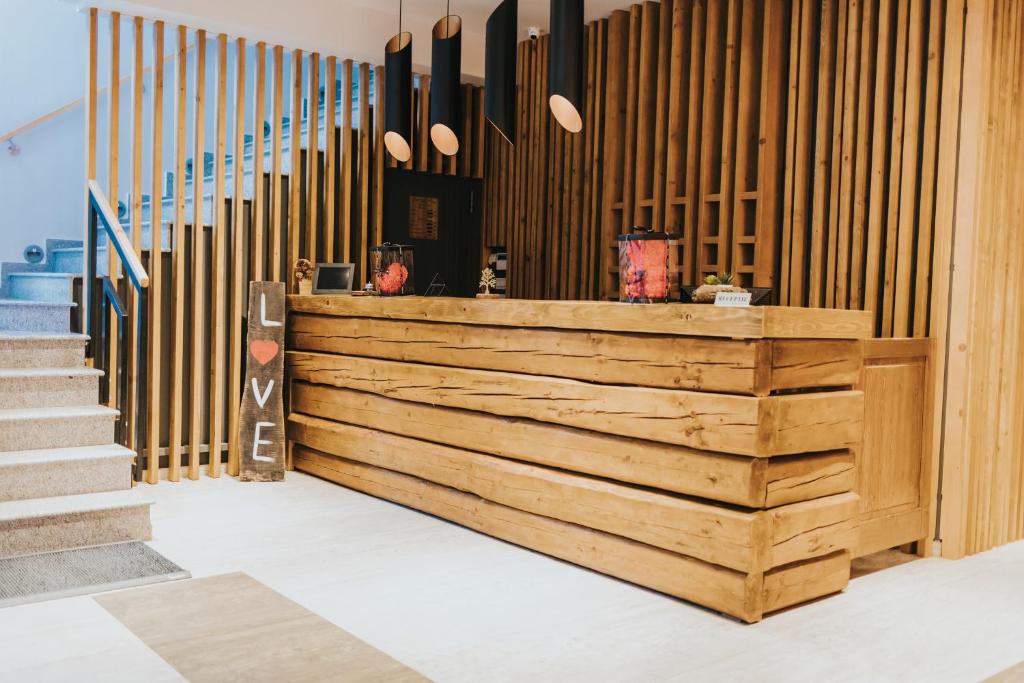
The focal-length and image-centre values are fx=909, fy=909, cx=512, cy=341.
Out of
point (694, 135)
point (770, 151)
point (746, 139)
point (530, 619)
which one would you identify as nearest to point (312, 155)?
point (694, 135)

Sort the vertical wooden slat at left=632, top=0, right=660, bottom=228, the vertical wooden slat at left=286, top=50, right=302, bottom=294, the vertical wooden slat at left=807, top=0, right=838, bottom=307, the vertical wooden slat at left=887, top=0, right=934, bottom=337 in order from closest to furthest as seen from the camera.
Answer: the vertical wooden slat at left=887, top=0, right=934, bottom=337 < the vertical wooden slat at left=807, top=0, right=838, bottom=307 < the vertical wooden slat at left=632, top=0, right=660, bottom=228 < the vertical wooden slat at left=286, top=50, right=302, bottom=294

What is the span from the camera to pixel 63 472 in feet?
14.0

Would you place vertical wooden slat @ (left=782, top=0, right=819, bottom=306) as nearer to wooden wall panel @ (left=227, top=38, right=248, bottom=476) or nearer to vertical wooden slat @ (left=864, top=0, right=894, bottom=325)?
vertical wooden slat @ (left=864, top=0, right=894, bottom=325)

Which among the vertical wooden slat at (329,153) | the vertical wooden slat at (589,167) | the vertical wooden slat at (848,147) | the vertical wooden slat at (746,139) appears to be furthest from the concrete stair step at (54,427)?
the vertical wooden slat at (848,147)

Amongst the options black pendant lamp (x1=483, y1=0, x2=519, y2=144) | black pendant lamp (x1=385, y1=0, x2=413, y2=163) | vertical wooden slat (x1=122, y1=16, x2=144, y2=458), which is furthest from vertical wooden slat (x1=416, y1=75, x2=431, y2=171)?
black pendant lamp (x1=483, y1=0, x2=519, y2=144)

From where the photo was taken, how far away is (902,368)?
419 cm

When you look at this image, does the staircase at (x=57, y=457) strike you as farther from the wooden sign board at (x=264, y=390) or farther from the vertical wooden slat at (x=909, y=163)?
the vertical wooden slat at (x=909, y=163)

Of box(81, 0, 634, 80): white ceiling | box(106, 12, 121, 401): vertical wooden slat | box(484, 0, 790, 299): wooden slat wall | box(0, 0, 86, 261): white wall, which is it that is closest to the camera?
box(484, 0, 790, 299): wooden slat wall

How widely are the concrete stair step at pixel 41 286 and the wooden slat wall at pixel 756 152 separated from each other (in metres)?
3.09

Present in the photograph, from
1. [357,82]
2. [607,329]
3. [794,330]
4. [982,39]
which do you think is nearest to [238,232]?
[357,82]

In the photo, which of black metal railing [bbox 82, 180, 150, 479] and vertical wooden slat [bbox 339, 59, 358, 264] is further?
vertical wooden slat [bbox 339, 59, 358, 264]

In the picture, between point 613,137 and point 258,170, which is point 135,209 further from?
point 613,137

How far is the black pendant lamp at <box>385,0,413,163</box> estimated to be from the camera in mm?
5195

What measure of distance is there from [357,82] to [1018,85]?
4.61m
